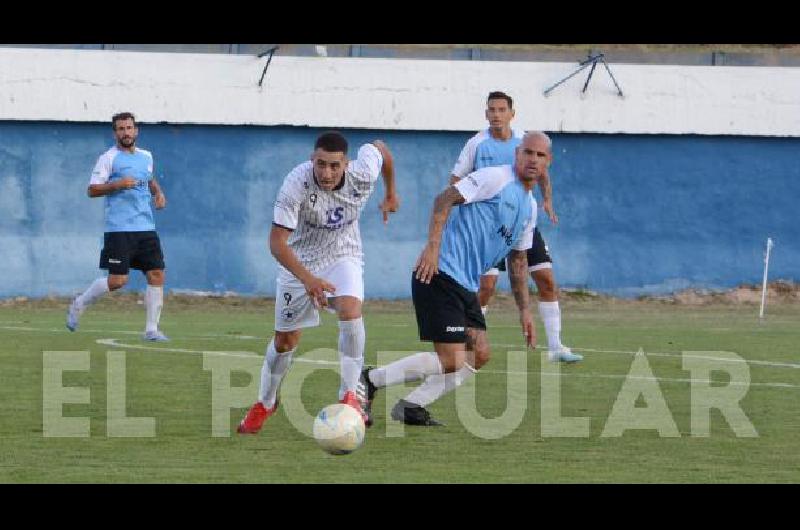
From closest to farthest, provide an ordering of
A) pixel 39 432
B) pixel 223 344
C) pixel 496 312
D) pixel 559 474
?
1. pixel 559 474
2. pixel 39 432
3. pixel 223 344
4. pixel 496 312

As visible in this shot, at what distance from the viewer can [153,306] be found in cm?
1941

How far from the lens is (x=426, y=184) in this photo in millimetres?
30109

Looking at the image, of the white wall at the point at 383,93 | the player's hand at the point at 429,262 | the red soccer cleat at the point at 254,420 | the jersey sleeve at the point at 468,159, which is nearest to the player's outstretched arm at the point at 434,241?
the player's hand at the point at 429,262

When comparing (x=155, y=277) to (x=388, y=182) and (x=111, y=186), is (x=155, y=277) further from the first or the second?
(x=388, y=182)

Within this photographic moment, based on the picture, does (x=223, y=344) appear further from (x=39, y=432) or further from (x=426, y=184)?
(x=426, y=184)

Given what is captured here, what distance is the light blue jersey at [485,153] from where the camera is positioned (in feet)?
52.2

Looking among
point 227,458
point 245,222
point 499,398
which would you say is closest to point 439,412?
point 499,398

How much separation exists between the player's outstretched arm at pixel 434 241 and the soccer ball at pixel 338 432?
1490mm

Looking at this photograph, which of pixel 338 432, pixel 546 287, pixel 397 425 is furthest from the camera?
pixel 546 287

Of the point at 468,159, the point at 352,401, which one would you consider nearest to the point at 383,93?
the point at 468,159

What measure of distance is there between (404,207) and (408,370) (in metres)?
18.8

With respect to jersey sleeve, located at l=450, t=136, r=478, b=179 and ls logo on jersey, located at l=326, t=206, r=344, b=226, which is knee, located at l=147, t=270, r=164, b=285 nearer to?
jersey sleeve, located at l=450, t=136, r=478, b=179

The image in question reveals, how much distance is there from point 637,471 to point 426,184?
21177 millimetres

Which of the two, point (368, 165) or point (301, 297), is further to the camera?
point (368, 165)
